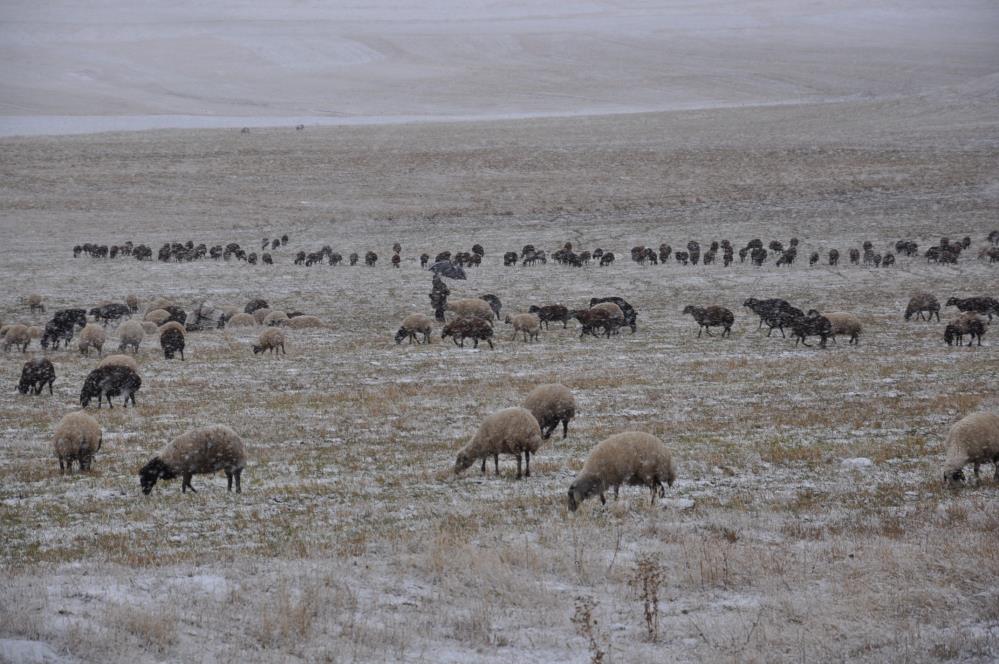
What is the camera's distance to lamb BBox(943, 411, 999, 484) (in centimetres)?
1180

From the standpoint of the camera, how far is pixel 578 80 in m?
172

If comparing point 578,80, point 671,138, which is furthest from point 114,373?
point 578,80

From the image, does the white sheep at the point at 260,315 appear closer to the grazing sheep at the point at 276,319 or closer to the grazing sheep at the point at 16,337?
the grazing sheep at the point at 276,319

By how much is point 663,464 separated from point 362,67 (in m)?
195

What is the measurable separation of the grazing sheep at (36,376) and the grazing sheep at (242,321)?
11.1 metres

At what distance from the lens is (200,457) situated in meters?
12.7

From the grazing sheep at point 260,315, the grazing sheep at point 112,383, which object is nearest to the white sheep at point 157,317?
the grazing sheep at point 260,315

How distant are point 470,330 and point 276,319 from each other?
8.24m

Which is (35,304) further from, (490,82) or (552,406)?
(490,82)

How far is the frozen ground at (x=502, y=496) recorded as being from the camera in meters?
→ 7.41

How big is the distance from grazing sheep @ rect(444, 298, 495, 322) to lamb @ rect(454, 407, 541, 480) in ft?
55.2

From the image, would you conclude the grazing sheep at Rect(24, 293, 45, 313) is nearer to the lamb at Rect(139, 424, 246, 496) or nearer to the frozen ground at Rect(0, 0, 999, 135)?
the lamb at Rect(139, 424, 246, 496)

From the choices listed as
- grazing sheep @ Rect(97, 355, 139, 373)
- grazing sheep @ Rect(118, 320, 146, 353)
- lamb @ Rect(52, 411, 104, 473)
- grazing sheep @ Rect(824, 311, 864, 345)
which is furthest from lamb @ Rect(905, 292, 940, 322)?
lamb @ Rect(52, 411, 104, 473)

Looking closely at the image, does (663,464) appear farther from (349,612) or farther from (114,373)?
(114,373)
